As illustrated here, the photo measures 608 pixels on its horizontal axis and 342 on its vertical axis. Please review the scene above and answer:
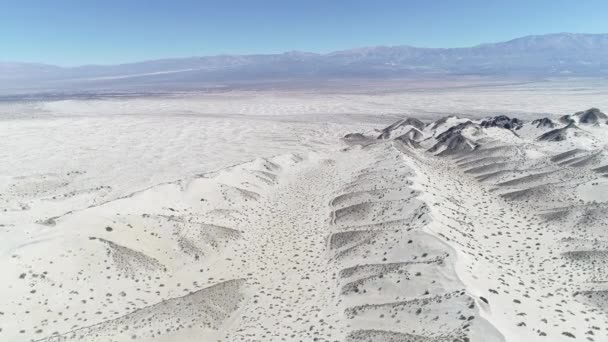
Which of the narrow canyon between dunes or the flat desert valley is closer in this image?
the narrow canyon between dunes

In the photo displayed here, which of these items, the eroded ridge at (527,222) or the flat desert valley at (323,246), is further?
the flat desert valley at (323,246)

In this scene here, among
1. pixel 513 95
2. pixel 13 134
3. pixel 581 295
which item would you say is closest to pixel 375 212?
pixel 581 295

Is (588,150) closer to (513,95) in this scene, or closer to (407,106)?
(407,106)

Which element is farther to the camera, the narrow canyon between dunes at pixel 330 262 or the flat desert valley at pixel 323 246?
the flat desert valley at pixel 323 246
